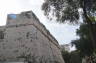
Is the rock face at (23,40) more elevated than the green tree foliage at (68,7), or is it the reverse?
the green tree foliage at (68,7)

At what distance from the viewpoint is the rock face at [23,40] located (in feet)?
38.1

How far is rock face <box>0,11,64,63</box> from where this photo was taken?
457 inches

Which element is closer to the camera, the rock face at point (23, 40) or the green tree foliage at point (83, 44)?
the rock face at point (23, 40)

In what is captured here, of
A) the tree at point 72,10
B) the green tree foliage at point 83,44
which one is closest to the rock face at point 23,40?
the tree at point 72,10

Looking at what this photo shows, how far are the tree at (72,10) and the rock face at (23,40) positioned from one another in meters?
1.90

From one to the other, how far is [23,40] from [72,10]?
13.0 feet

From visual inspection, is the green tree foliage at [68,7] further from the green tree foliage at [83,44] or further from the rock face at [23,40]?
the green tree foliage at [83,44]

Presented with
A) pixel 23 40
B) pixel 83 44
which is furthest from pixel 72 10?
pixel 83 44

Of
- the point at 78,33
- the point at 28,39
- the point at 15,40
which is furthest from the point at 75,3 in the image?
the point at 78,33

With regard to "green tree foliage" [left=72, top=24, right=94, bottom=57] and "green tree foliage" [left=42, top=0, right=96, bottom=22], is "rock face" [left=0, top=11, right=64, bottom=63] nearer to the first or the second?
"green tree foliage" [left=42, top=0, right=96, bottom=22]

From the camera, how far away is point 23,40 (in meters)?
12.1

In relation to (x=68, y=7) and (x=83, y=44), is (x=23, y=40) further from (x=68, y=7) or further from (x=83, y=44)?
(x=83, y=44)

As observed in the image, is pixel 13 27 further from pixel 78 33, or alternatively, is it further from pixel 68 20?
pixel 78 33

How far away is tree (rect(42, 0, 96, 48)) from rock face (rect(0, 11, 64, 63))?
1.90 meters
